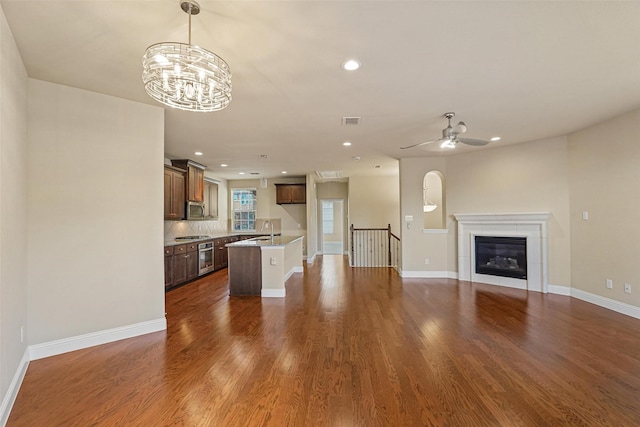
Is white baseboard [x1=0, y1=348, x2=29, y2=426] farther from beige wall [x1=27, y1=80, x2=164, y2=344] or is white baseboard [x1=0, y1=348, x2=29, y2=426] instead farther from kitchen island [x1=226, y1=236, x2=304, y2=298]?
kitchen island [x1=226, y1=236, x2=304, y2=298]

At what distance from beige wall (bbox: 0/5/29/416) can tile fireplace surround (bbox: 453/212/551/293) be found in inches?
254

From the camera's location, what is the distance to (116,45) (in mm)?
2209

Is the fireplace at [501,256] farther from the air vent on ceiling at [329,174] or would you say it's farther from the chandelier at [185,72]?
the chandelier at [185,72]

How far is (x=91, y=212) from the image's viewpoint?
9.70 feet

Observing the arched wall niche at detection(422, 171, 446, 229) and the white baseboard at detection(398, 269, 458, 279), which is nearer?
the white baseboard at detection(398, 269, 458, 279)

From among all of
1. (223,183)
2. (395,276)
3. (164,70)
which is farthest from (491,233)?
(223,183)

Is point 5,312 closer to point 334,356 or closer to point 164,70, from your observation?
point 164,70

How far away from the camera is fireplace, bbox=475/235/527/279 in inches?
209

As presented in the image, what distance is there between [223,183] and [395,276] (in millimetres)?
6182

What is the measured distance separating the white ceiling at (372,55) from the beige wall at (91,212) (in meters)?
0.31

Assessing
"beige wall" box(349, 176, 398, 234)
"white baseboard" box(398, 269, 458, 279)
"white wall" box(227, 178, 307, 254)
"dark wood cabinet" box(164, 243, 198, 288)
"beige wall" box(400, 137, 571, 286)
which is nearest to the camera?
"beige wall" box(400, 137, 571, 286)

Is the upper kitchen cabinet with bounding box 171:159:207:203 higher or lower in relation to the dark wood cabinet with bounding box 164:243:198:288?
higher

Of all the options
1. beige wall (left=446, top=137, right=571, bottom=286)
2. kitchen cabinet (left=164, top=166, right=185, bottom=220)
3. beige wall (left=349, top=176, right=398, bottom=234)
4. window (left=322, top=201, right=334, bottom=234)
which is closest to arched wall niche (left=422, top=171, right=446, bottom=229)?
beige wall (left=349, top=176, right=398, bottom=234)

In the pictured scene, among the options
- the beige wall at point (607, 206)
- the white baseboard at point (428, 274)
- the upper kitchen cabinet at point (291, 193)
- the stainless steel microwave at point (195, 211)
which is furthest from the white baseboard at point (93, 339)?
the beige wall at point (607, 206)
